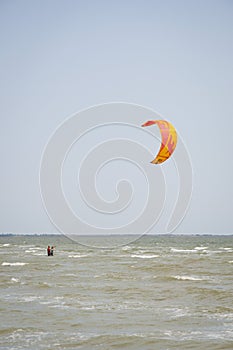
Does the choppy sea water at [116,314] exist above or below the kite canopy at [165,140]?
below

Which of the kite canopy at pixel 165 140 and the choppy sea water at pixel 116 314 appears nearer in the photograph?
the choppy sea water at pixel 116 314

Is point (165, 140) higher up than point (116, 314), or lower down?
higher up

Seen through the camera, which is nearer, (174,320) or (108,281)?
(174,320)

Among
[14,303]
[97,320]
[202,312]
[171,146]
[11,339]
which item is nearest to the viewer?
[11,339]

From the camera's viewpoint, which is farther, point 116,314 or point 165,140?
point 165,140

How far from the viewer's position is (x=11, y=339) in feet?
40.3

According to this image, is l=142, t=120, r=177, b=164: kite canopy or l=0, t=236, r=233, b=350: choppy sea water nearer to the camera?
l=0, t=236, r=233, b=350: choppy sea water

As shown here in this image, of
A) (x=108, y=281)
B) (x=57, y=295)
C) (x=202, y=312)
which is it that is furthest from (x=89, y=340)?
(x=108, y=281)

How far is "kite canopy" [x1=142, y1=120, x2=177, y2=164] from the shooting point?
67.9 ft

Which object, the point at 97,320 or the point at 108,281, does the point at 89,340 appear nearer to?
the point at 97,320

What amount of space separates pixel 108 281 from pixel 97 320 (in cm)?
1064

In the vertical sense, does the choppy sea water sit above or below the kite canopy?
below

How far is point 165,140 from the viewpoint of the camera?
21000mm

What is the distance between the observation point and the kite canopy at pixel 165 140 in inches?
815
